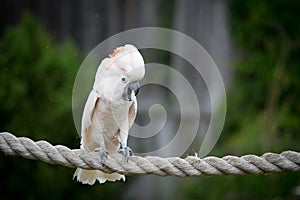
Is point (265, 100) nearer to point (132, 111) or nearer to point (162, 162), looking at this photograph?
point (132, 111)

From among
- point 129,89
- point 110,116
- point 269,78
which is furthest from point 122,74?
point 269,78

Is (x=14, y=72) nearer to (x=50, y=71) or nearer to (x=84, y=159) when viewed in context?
(x=50, y=71)

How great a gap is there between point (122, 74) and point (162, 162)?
318 millimetres

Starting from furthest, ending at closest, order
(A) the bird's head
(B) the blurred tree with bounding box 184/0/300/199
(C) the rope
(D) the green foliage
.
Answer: (B) the blurred tree with bounding box 184/0/300/199 → (D) the green foliage → (A) the bird's head → (C) the rope

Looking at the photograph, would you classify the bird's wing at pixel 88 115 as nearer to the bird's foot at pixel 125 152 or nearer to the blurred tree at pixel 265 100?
the bird's foot at pixel 125 152

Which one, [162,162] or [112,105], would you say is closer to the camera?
[162,162]

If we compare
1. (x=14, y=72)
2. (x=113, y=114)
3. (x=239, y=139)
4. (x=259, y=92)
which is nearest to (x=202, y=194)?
(x=239, y=139)

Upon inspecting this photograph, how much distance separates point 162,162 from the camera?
1817mm

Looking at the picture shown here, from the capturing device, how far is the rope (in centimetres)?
177

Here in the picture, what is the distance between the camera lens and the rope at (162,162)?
1.77 metres

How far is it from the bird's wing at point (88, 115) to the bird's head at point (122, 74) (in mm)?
50

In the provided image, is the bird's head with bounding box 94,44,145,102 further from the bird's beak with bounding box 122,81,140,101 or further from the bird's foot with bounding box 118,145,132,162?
the bird's foot with bounding box 118,145,132,162

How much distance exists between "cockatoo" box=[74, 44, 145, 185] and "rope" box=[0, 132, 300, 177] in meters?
0.05

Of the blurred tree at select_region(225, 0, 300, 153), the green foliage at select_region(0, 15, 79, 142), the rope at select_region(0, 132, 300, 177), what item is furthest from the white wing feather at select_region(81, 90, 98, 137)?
the blurred tree at select_region(225, 0, 300, 153)
